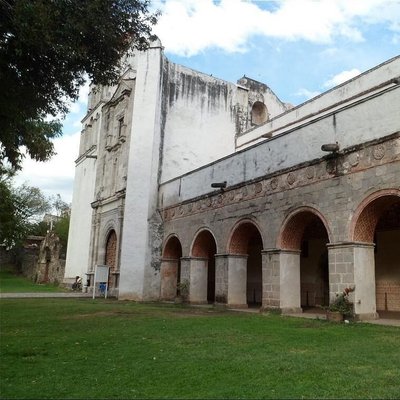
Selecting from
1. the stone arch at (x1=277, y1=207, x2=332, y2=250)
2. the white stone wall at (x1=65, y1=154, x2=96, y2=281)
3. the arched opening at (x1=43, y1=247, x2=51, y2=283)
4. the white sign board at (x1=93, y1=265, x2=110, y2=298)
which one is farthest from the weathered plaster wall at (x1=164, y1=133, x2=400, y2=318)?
the arched opening at (x1=43, y1=247, x2=51, y2=283)

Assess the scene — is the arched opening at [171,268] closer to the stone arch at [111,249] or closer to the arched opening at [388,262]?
the stone arch at [111,249]

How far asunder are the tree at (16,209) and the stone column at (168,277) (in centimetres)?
1111

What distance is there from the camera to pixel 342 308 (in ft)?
34.4

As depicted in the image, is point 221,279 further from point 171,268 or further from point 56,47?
point 56,47

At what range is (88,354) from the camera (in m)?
6.25

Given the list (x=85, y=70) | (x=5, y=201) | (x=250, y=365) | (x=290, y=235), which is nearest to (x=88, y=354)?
(x=250, y=365)

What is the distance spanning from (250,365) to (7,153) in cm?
999

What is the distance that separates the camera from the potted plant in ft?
34.2

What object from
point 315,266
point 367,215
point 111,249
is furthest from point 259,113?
point 367,215

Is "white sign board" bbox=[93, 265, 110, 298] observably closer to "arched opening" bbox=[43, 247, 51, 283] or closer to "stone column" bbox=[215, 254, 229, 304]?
"stone column" bbox=[215, 254, 229, 304]

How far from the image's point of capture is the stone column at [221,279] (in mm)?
15109

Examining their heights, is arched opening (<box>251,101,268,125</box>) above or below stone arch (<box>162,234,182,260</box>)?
above

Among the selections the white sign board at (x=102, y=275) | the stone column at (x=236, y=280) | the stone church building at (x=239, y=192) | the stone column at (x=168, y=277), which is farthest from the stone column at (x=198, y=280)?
the white sign board at (x=102, y=275)

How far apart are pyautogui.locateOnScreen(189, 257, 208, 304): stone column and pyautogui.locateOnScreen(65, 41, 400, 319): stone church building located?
0.13 feet
